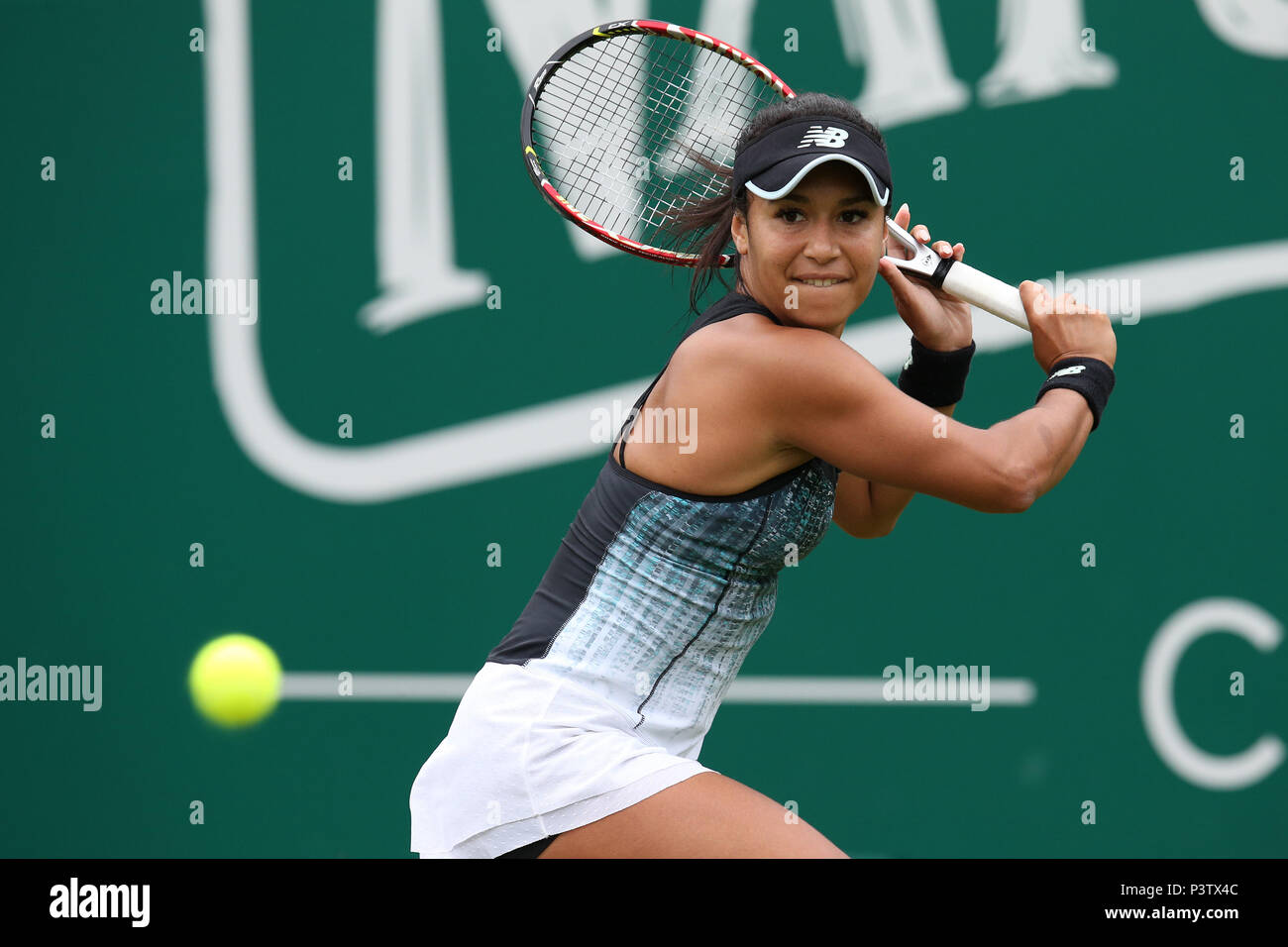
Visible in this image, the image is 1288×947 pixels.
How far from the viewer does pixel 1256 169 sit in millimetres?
3447

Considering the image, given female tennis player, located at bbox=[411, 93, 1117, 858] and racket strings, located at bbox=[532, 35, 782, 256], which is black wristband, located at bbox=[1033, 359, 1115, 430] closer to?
female tennis player, located at bbox=[411, 93, 1117, 858]

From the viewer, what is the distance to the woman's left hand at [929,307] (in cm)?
223

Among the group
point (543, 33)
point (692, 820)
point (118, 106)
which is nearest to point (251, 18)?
point (118, 106)

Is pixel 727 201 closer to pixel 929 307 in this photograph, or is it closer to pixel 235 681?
pixel 929 307

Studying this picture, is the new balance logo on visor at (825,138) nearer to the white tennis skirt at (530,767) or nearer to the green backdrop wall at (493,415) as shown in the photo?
the white tennis skirt at (530,767)

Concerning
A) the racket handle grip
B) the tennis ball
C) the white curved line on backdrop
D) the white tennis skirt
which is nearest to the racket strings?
the racket handle grip

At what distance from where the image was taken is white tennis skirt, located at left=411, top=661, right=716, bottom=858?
1.92m

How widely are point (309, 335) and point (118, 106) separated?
780mm

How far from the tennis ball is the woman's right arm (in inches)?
81.8

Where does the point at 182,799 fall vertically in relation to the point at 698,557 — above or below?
below

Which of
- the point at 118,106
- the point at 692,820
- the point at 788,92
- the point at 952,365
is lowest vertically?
the point at 692,820

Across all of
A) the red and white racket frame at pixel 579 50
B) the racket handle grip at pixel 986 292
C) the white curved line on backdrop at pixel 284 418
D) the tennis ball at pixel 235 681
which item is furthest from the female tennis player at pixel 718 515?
the tennis ball at pixel 235 681

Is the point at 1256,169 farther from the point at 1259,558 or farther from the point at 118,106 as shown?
the point at 118,106

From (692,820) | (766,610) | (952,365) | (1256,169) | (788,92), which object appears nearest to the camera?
(692,820)
